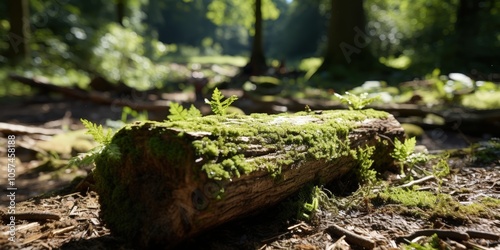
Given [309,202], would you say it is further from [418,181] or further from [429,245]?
[418,181]

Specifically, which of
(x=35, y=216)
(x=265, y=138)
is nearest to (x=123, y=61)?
(x=35, y=216)

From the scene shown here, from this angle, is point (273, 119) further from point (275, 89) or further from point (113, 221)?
point (275, 89)

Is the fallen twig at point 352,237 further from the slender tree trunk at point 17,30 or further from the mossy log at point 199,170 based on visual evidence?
the slender tree trunk at point 17,30

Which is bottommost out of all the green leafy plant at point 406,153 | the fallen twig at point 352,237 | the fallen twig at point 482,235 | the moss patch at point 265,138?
the fallen twig at point 482,235

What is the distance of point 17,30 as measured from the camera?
13727mm

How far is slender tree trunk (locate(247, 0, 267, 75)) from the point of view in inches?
745

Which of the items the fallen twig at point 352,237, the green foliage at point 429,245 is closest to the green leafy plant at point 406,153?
the green foliage at point 429,245

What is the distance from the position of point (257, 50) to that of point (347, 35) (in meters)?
6.29

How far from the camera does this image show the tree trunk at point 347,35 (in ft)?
45.8

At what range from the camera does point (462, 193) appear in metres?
2.96

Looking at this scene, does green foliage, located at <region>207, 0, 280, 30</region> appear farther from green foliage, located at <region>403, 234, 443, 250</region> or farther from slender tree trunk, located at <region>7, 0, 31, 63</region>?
green foliage, located at <region>403, 234, 443, 250</region>

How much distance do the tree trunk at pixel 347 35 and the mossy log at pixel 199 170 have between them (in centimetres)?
1204

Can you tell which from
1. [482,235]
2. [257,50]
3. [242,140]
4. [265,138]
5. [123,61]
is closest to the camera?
[482,235]

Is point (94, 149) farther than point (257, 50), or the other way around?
point (257, 50)
